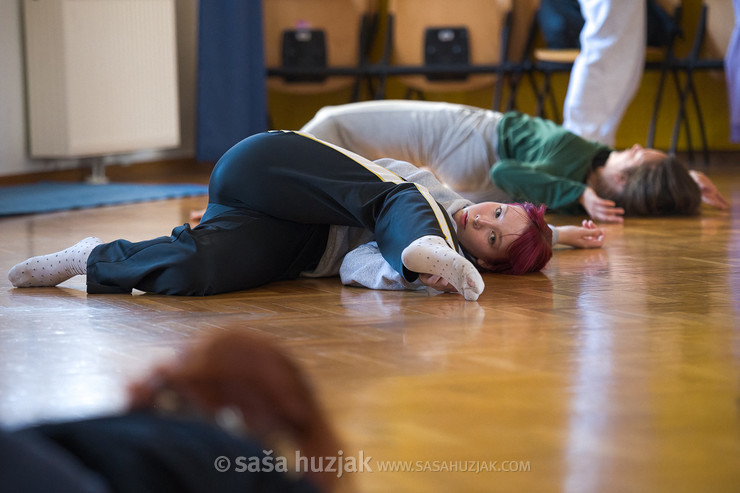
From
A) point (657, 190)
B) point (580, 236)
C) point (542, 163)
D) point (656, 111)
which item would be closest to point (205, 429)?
point (580, 236)

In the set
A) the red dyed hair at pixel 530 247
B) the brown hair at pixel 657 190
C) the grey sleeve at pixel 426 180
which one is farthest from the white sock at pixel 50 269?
the brown hair at pixel 657 190

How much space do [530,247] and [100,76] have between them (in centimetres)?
283

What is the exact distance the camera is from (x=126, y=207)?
353 centimetres

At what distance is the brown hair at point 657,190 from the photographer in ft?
10.1

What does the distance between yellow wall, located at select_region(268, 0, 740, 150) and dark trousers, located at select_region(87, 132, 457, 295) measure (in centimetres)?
355

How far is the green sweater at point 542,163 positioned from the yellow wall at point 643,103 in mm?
2117

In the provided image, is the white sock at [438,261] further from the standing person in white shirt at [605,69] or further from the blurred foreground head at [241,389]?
the standing person in white shirt at [605,69]

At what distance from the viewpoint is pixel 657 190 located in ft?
10.2

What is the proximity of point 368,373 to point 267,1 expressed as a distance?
4.19 m

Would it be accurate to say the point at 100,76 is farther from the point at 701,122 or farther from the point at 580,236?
the point at 701,122

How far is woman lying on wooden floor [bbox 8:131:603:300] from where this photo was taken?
6.00 feet

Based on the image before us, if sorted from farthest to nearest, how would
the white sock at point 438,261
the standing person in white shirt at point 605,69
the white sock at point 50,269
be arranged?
1. the standing person in white shirt at point 605,69
2. the white sock at point 50,269
3. the white sock at point 438,261

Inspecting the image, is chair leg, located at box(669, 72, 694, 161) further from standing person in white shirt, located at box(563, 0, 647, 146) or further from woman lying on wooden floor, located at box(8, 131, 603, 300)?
woman lying on wooden floor, located at box(8, 131, 603, 300)

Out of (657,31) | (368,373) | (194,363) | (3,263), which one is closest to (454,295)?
(368,373)
